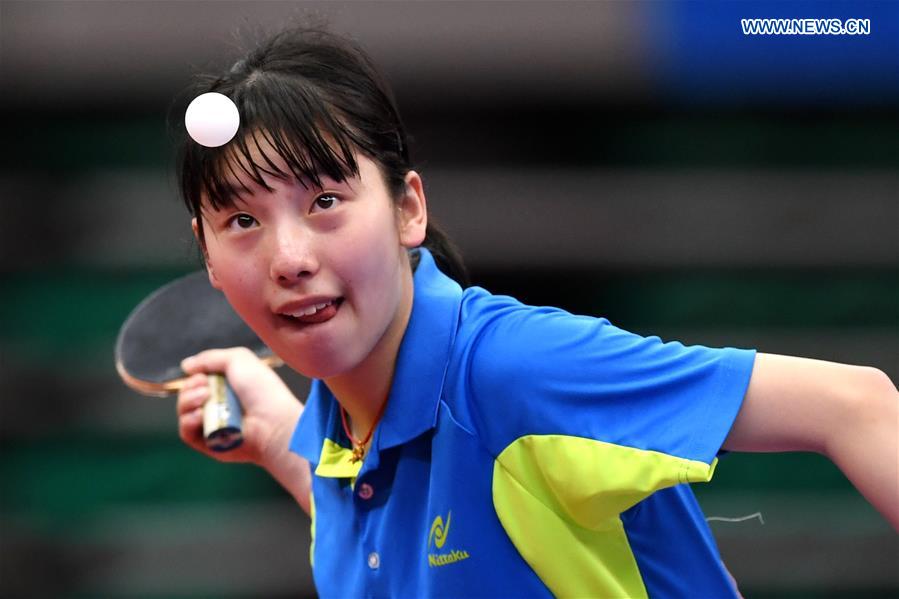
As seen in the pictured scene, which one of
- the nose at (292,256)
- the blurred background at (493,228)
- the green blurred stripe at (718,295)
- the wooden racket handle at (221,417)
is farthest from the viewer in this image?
the green blurred stripe at (718,295)

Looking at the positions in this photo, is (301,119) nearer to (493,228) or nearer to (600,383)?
(600,383)

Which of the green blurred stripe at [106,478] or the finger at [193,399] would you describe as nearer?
the finger at [193,399]

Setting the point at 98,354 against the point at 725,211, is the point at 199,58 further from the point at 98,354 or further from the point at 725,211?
the point at 725,211

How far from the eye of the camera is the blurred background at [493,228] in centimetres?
334

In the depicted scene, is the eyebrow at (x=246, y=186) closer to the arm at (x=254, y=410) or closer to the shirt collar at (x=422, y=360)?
the shirt collar at (x=422, y=360)

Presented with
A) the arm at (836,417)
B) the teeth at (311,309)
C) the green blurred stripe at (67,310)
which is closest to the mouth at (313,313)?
the teeth at (311,309)

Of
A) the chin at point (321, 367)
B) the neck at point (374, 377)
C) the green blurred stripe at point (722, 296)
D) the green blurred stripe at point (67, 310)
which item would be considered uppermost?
the chin at point (321, 367)

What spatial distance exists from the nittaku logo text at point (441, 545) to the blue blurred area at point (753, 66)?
1.56 meters

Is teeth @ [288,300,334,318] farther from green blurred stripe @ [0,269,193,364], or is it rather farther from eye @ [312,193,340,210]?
green blurred stripe @ [0,269,193,364]

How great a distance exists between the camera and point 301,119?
4.38ft

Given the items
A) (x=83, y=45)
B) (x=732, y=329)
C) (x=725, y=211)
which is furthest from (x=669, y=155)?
(x=83, y=45)

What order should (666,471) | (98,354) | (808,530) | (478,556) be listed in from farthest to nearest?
(98,354) → (808,530) → (478,556) → (666,471)

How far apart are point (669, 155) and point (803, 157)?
342 millimetres

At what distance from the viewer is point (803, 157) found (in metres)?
→ 3.43
